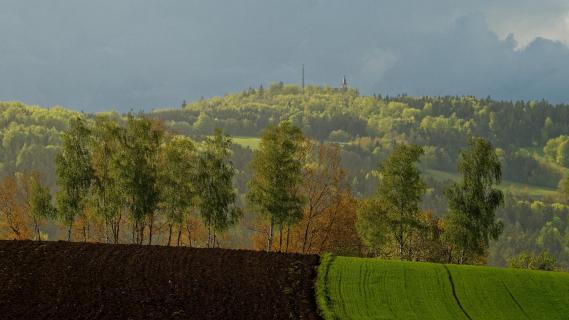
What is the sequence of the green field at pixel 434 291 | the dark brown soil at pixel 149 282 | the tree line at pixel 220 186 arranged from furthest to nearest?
the tree line at pixel 220 186 < the green field at pixel 434 291 < the dark brown soil at pixel 149 282

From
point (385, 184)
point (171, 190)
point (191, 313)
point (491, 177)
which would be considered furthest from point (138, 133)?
point (491, 177)

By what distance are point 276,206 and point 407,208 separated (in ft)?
54.4

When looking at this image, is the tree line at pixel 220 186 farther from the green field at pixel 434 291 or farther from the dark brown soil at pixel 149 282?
the dark brown soil at pixel 149 282

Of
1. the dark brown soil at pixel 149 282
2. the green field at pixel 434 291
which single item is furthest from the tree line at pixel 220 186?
the dark brown soil at pixel 149 282

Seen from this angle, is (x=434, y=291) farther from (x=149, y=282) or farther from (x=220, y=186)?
(x=220, y=186)

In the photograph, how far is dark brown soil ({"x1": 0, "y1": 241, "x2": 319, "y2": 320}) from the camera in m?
50.0

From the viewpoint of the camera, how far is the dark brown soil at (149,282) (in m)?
50.0

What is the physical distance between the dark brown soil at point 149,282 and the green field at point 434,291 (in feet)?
8.72

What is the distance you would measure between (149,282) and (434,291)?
26.1m

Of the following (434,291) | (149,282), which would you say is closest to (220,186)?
(149,282)

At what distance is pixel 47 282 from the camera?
56344 mm

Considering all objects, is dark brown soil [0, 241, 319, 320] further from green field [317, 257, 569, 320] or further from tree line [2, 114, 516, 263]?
tree line [2, 114, 516, 263]

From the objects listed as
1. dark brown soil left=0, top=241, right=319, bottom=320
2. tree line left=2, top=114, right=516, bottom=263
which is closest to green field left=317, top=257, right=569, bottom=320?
dark brown soil left=0, top=241, right=319, bottom=320

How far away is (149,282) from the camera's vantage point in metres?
57.6
